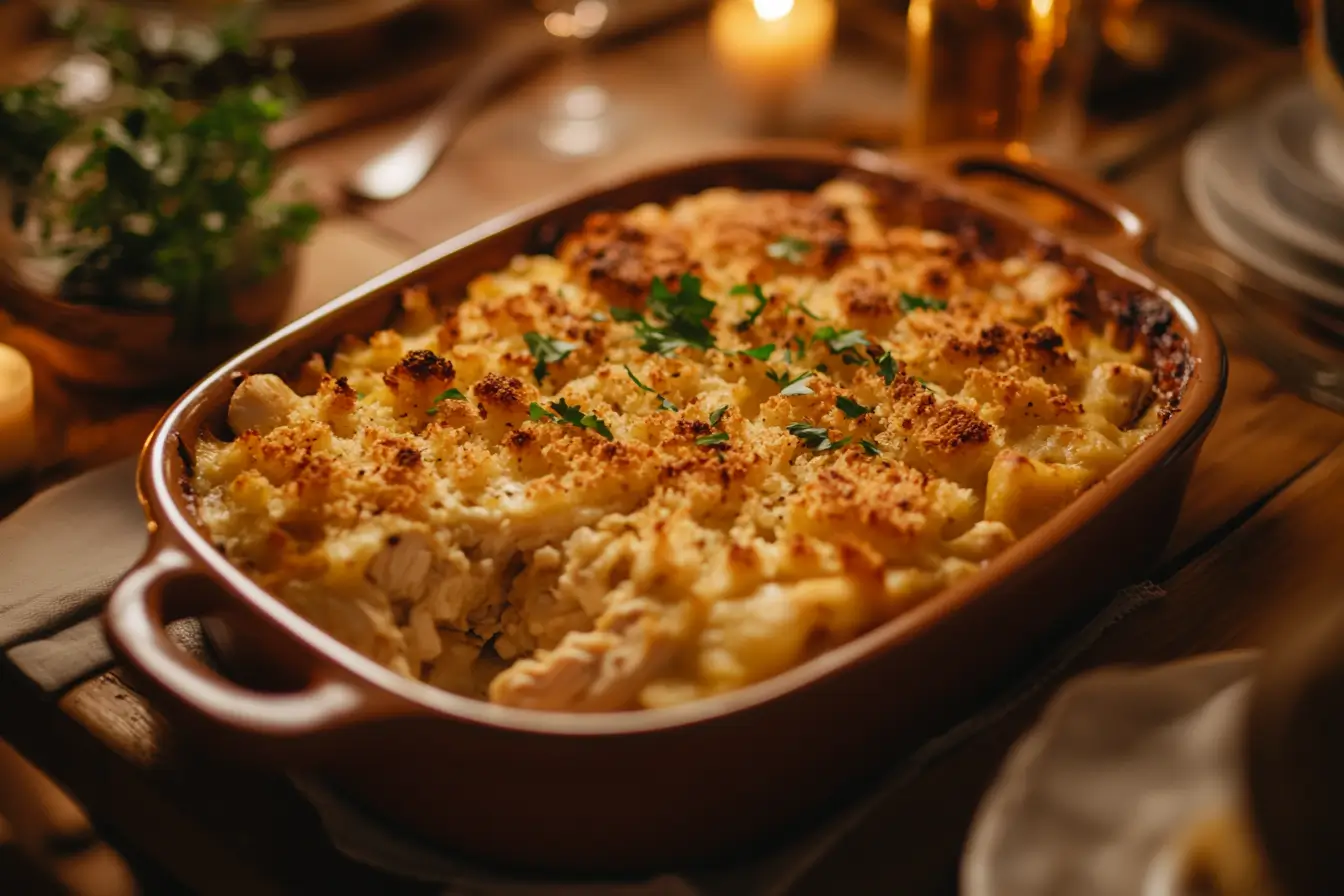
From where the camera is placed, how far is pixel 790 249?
1.88 m

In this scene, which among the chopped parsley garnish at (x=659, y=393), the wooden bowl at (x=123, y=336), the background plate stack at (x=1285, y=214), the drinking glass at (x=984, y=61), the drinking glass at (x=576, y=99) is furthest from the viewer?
the drinking glass at (x=576, y=99)

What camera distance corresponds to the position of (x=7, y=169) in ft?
6.26

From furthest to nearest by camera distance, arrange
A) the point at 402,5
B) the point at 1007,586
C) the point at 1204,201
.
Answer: the point at 402,5
the point at 1204,201
the point at 1007,586

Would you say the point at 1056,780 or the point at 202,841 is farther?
the point at 202,841

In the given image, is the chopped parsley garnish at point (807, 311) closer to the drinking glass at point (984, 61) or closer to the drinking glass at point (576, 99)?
the drinking glass at point (984, 61)

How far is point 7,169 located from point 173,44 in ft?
1.94

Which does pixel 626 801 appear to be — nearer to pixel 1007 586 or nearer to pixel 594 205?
pixel 1007 586

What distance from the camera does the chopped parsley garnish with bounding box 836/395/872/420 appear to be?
155cm

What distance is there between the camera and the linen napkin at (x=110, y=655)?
123 cm

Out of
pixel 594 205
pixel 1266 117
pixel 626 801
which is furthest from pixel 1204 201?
pixel 626 801

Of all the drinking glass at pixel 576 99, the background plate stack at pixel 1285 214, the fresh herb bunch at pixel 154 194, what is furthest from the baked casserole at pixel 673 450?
the drinking glass at pixel 576 99

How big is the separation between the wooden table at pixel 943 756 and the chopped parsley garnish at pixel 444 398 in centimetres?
48

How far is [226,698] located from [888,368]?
93 centimetres

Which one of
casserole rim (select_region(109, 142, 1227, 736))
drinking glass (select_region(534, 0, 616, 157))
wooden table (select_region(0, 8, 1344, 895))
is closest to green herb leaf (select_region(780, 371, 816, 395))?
casserole rim (select_region(109, 142, 1227, 736))
